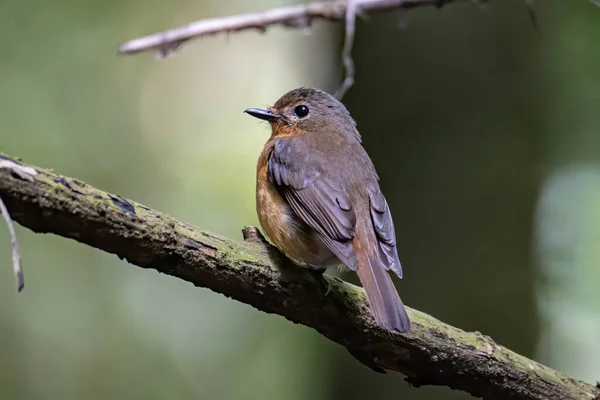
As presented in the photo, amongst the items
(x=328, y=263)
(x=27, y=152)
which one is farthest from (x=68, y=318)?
(x=328, y=263)

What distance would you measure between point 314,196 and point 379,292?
23.4 inches

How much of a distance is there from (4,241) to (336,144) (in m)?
3.10

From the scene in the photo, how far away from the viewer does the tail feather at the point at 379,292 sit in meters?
2.01

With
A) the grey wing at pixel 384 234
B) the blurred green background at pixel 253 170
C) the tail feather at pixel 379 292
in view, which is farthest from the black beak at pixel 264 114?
the tail feather at pixel 379 292

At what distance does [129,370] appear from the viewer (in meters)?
5.15

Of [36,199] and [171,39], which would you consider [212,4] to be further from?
[36,199]

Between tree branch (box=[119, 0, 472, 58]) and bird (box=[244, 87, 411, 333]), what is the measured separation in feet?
2.18

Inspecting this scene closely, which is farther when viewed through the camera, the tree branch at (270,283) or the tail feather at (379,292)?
the tail feather at (379,292)

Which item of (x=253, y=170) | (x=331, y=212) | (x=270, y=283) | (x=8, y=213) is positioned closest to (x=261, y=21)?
(x=331, y=212)

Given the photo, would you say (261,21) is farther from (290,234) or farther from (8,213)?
(8,213)

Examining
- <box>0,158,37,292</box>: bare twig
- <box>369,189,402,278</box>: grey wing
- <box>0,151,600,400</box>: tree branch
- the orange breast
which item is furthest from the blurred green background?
<box>0,158,37,292</box>: bare twig

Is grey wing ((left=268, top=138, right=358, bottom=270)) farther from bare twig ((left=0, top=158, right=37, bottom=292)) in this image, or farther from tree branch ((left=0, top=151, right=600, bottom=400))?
bare twig ((left=0, top=158, right=37, bottom=292))

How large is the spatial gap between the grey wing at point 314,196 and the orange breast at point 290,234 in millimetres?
42

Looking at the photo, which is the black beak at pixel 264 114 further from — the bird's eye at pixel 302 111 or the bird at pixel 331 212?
the bird at pixel 331 212
